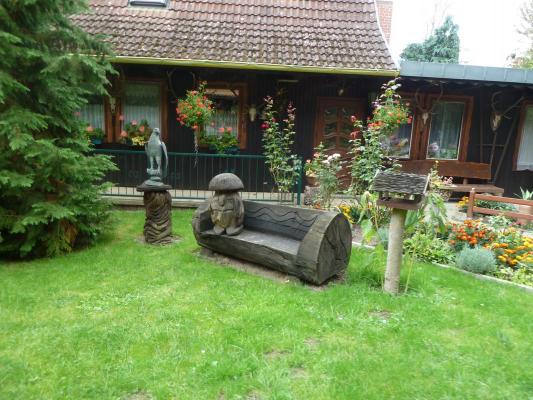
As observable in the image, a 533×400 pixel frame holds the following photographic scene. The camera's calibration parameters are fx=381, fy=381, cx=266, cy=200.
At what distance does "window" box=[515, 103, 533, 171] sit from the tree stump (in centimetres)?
881

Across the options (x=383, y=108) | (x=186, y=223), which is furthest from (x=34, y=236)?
(x=383, y=108)

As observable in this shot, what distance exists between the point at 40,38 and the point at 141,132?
3.64 metres

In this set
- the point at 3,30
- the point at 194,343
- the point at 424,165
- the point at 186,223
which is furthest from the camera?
the point at 424,165

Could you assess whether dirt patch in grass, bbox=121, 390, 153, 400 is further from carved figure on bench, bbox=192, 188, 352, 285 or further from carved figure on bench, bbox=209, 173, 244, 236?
carved figure on bench, bbox=209, 173, 244, 236

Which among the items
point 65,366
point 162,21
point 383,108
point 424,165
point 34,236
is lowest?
point 65,366

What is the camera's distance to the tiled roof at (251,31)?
7.81 metres

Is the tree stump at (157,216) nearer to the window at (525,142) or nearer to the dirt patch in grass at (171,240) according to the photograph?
the dirt patch in grass at (171,240)

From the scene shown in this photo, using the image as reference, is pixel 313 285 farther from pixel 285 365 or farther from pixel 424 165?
pixel 424 165

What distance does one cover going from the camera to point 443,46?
2245cm

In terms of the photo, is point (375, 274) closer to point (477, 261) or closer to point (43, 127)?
point (477, 261)

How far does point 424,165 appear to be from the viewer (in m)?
9.19

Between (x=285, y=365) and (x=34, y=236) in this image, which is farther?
(x=34, y=236)

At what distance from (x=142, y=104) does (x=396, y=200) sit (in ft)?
22.2

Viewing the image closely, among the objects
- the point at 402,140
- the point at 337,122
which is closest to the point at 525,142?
the point at 402,140
